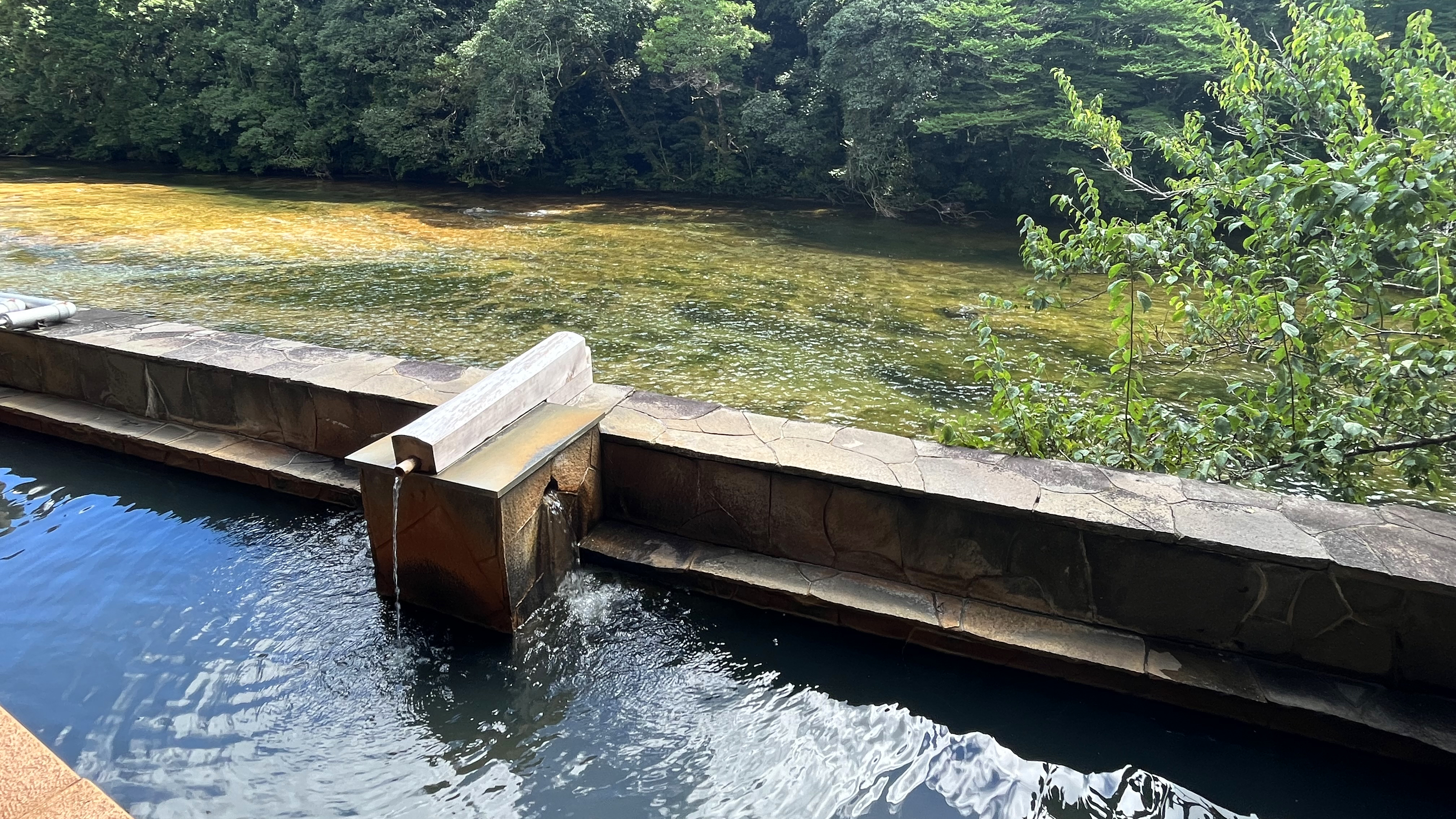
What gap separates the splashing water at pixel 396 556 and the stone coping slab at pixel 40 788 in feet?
3.53

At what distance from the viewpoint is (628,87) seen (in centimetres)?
1738

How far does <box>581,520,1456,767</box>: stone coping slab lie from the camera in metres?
2.49

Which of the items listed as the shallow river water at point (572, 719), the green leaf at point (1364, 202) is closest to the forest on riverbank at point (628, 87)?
the green leaf at point (1364, 202)

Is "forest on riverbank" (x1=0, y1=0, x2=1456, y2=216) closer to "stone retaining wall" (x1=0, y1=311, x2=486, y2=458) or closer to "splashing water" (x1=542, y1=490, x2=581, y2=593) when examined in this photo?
"stone retaining wall" (x1=0, y1=311, x2=486, y2=458)

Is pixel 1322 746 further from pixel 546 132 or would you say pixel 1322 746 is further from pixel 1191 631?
pixel 546 132

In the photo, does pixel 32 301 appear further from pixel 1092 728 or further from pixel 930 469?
pixel 1092 728

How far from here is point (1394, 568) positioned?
2.50m

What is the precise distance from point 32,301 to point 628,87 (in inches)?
566

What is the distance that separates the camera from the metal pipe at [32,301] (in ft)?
14.8

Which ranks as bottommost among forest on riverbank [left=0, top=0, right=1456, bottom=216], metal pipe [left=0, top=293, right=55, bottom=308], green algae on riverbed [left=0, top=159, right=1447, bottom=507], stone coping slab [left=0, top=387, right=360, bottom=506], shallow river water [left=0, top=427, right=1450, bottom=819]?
shallow river water [left=0, top=427, right=1450, bottom=819]

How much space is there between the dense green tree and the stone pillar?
173 centimetres

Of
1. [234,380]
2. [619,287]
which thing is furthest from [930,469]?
[619,287]

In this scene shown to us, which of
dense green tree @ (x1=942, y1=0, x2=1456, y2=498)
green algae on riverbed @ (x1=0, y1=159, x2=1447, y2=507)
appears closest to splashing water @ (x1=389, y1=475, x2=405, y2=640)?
dense green tree @ (x1=942, y1=0, x2=1456, y2=498)

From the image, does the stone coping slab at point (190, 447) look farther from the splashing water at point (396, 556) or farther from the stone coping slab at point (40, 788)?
the stone coping slab at point (40, 788)
